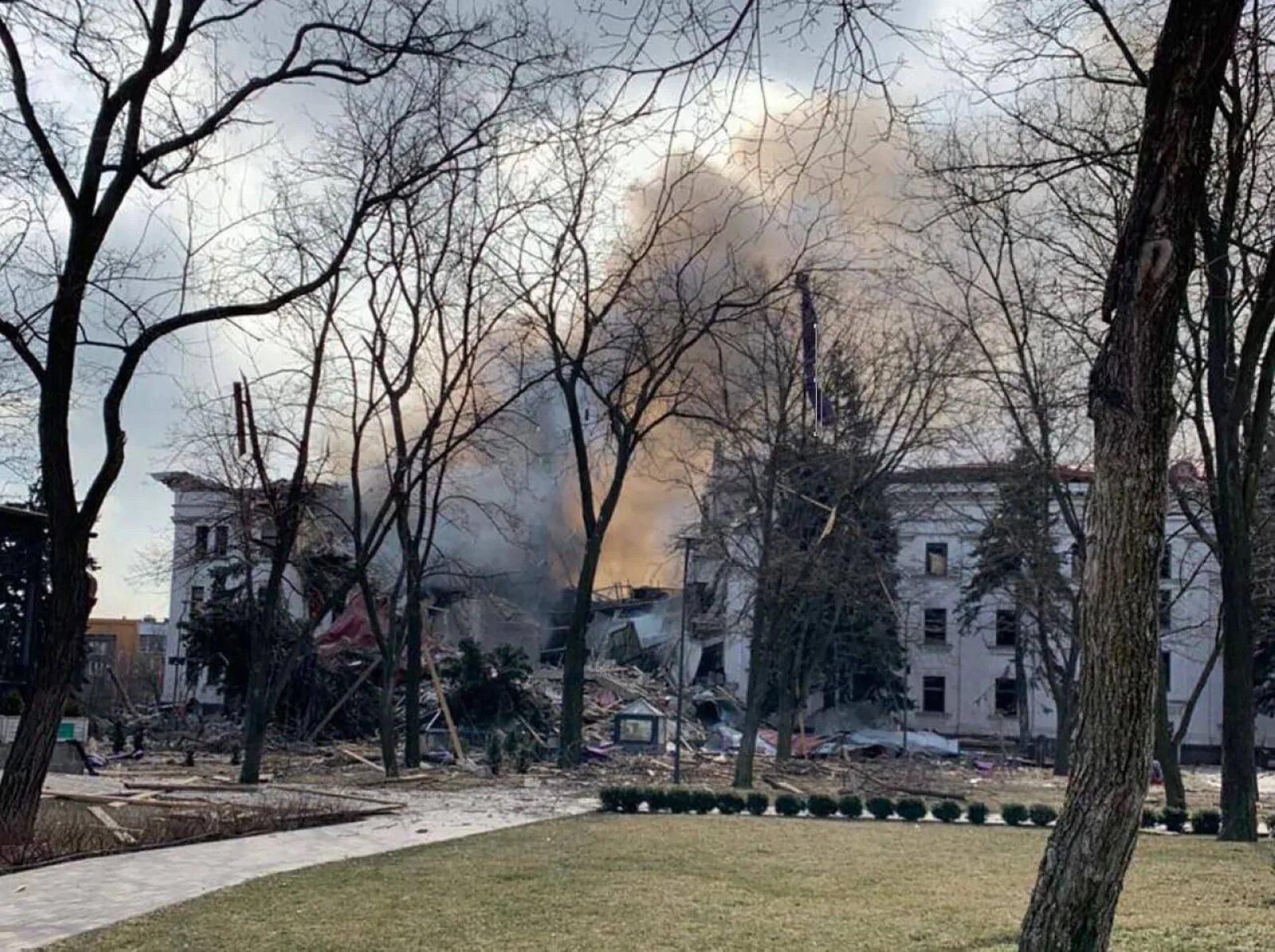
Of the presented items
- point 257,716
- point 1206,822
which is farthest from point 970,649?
point 1206,822

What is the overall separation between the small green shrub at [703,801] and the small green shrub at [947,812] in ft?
10.5

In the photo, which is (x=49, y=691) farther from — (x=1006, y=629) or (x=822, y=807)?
(x=1006, y=629)

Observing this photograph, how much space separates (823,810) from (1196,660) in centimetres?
3397

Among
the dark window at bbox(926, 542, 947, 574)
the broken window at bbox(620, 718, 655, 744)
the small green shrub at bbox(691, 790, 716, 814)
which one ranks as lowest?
the small green shrub at bbox(691, 790, 716, 814)

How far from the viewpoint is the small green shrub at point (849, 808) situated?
1898cm

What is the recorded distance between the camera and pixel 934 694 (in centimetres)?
5166

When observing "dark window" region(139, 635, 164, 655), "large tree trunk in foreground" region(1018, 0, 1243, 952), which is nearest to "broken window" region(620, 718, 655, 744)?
"large tree trunk in foreground" region(1018, 0, 1243, 952)

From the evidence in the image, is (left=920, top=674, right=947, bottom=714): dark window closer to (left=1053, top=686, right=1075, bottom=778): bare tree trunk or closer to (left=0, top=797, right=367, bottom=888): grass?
(left=1053, top=686, right=1075, bottom=778): bare tree trunk

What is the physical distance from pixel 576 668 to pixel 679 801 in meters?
7.09

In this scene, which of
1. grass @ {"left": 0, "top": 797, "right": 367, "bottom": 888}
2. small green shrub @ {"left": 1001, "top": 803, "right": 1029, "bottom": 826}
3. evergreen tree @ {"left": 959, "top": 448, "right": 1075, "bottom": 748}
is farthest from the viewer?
evergreen tree @ {"left": 959, "top": 448, "right": 1075, "bottom": 748}

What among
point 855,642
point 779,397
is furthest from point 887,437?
point 855,642

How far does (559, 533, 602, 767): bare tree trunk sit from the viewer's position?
25297mm

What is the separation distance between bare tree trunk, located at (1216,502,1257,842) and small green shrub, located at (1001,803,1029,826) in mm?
2851

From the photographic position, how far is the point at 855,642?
4359 cm
